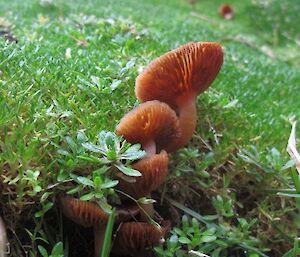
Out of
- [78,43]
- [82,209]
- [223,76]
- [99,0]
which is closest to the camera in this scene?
[82,209]

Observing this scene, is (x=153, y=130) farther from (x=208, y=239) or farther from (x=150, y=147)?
(x=208, y=239)

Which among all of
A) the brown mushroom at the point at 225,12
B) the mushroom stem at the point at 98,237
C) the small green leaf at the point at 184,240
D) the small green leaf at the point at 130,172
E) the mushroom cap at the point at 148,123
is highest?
the mushroom cap at the point at 148,123

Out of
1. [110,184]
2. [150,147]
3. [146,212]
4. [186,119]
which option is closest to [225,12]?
[186,119]

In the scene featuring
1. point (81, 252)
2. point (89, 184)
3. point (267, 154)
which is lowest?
point (81, 252)

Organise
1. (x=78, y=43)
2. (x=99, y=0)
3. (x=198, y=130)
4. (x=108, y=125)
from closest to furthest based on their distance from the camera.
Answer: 1. (x=108, y=125)
2. (x=198, y=130)
3. (x=78, y=43)
4. (x=99, y=0)

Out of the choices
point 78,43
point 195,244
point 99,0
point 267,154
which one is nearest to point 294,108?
point 267,154

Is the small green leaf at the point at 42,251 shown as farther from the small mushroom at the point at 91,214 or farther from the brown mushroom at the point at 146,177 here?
the brown mushroom at the point at 146,177

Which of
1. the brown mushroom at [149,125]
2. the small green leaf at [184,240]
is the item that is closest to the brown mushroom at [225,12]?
the brown mushroom at [149,125]

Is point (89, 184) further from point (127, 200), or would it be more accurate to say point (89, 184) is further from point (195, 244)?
point (195, 244)
